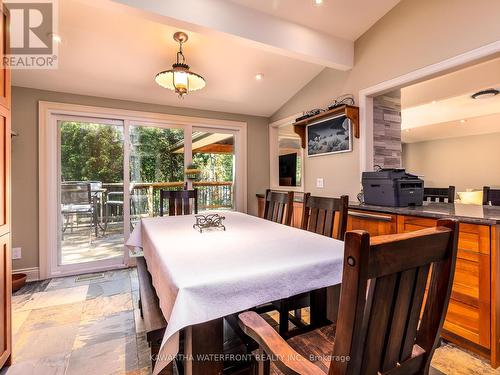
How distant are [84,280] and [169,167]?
1.76 m

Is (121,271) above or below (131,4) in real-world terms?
below

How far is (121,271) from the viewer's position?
10.9ft

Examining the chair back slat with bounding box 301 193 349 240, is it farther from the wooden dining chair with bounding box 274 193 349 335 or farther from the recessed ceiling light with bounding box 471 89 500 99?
the recessed ceiling light with bounding box 471 89 500 99

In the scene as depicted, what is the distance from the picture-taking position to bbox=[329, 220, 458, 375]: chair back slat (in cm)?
57

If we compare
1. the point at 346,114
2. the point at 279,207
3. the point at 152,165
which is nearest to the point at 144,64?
the point at 152,165

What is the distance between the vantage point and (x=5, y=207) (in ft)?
5.25

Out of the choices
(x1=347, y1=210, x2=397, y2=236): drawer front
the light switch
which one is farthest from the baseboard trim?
(x1=347, y1=210, x2=397, y2=236): drawer front

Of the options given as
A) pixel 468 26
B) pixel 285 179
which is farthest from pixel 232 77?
pixel 468 26

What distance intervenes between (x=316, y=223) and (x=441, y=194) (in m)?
2.01

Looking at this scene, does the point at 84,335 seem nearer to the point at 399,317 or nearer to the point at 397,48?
the point at 399,317

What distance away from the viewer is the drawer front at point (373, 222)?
2.09m

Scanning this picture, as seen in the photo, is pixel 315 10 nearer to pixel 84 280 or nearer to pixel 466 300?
pixel 466 300

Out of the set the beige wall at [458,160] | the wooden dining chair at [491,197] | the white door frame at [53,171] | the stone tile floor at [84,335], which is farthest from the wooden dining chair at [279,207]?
the beige wall at [458,160]

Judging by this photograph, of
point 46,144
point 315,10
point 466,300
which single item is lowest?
point 466,300
